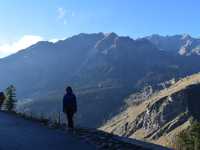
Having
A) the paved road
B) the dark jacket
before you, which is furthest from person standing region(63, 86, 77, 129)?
the paved road

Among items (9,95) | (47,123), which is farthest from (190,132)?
(47,123)

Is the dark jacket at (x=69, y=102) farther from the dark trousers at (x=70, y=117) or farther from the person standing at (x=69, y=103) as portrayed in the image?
the dark trousers at (x=70, y=117)

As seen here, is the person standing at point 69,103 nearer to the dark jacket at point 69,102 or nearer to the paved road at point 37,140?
the dark jacket at point 69,102

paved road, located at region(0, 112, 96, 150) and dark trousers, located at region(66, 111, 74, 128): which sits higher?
dark trousers, located at region(66, 111, 74, 128)

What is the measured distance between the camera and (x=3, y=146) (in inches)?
745

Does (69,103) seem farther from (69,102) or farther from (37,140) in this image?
Answer: (37,140)

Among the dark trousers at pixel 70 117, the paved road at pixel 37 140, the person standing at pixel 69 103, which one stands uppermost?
the person standing at pixel 69 103

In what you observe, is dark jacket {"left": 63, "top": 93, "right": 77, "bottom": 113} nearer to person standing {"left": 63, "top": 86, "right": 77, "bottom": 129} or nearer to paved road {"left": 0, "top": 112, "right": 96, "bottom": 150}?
person standing {"left": 63, "top": 86, "right": 77, "bottom": 129}

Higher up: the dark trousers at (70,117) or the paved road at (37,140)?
the dark trousers at (70,117)

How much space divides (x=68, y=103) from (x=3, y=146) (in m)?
9.32

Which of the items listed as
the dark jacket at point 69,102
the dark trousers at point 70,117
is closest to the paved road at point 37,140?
the dark trousers at point 70,117

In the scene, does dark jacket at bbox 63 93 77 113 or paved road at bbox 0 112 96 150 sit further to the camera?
dark jacket at bbox 63 93 77 113

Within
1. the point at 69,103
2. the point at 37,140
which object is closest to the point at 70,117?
the point at 69,103

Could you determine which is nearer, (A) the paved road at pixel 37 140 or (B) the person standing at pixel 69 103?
(A) the paved road at pixel 37 140
